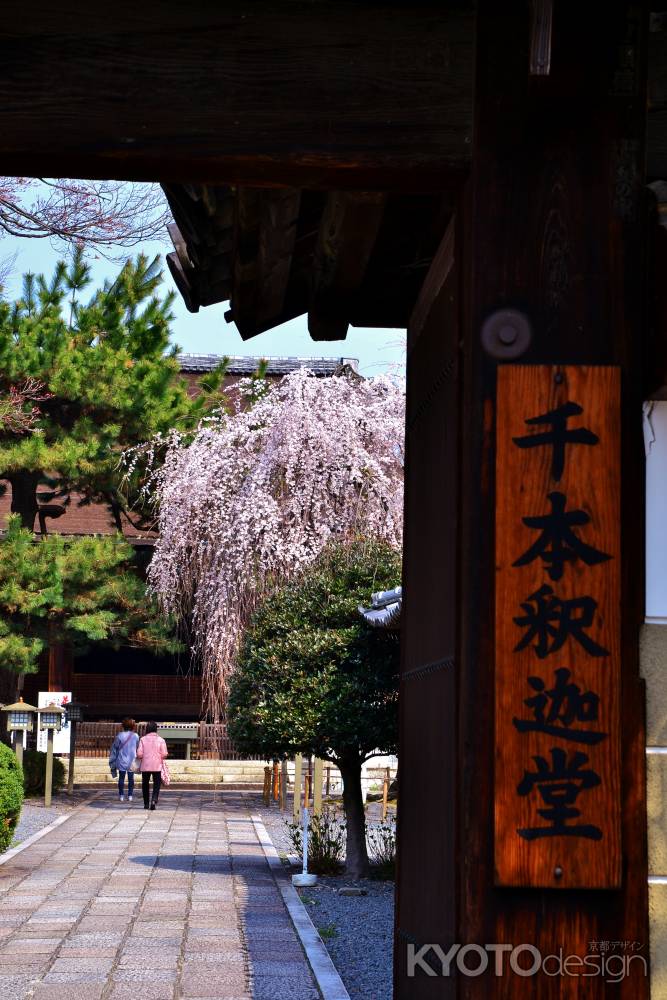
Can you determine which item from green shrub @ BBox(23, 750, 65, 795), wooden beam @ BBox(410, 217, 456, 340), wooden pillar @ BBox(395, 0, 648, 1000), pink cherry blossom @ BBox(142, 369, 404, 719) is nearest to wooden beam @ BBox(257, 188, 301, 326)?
wooden beam @ BBox(410, 217, 456, 340)

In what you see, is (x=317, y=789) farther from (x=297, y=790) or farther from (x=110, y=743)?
(x=110, y=743)

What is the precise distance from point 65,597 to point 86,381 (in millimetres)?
3565

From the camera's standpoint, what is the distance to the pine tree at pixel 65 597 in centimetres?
1991

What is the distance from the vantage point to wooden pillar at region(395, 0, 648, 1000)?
135 inches

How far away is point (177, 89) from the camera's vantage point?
12.1 ft

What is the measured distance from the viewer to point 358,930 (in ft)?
31.7

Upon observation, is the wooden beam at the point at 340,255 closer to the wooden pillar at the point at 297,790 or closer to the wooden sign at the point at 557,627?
the wooden sign at the point at 557,627

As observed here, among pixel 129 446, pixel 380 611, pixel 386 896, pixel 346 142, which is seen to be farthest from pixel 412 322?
pixel 129 446

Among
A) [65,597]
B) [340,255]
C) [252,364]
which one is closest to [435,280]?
[340,255]

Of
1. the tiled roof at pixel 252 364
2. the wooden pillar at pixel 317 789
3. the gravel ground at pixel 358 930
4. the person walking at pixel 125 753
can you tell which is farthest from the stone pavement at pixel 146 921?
the tiled roof at pixel 252 364

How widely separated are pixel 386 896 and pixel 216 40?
31.0 ft

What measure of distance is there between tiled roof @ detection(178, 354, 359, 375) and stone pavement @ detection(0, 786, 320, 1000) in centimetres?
1332

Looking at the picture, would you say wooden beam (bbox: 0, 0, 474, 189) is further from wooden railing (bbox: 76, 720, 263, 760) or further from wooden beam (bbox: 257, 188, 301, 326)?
wooden railing (bbox: 76, 720, 263, 760)

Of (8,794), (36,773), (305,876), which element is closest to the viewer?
(305,876)
